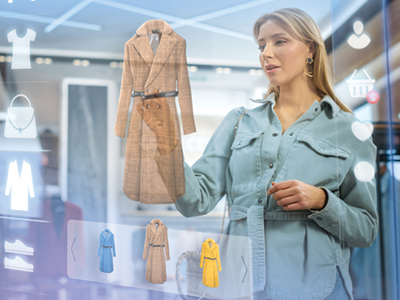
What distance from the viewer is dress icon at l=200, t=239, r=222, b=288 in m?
1.61

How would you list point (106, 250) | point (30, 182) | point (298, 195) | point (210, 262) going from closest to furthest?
1. point (298, 195)
2. point (210, 262)
3. point (106, 250)
4. point (30, 182)

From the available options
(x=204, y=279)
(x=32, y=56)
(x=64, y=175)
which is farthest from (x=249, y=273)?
(x=32, y=56)

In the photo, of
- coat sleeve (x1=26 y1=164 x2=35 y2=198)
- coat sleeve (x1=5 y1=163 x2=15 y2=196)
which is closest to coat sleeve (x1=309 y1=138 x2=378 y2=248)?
coat sleeve (x1=26 y1=164 x2=35 y2=198)

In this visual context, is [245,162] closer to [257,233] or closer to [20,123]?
[257,233]

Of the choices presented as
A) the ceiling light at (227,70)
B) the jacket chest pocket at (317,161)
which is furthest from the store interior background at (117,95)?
the jacket chest pocket at (317,161)

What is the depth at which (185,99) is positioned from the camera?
1649 millimetres

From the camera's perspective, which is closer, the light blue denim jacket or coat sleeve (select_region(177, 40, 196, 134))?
the light blue denim jacket

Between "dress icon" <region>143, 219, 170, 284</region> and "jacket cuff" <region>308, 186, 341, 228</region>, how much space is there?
28.3 inches

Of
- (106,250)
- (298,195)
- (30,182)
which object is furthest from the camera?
(30,182)

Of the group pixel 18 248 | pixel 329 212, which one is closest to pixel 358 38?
pixel 329 212

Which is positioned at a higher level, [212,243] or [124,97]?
[124,97]

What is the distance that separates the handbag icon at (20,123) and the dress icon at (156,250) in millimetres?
870

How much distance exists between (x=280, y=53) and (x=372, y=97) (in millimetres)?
496

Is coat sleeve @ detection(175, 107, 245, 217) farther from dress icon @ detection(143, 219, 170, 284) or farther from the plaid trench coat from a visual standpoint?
dress icon @ detection(143, 219, 170, 284)
